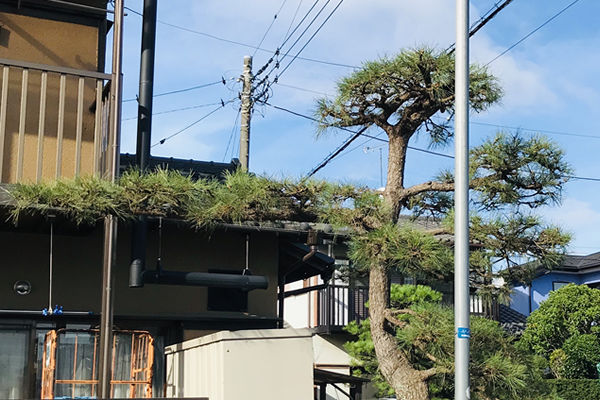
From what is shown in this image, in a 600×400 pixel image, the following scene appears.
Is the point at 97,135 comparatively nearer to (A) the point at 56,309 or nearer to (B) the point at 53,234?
(B) the point at 53,234

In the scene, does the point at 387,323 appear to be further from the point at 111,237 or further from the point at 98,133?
the point at 98,133

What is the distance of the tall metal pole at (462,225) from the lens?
21.5 feet

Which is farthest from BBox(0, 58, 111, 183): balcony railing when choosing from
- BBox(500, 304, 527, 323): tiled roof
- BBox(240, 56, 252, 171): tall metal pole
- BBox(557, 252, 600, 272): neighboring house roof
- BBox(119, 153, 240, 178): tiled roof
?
BBox(557, 252, 600, 272): neighboring house roof

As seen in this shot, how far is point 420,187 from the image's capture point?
7711 millimetres

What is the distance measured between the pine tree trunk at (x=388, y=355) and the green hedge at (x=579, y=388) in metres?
13.9

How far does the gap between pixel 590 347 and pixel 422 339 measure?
15019mm

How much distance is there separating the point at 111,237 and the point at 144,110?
1835mm

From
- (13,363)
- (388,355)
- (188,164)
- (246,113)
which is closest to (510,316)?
(246,113)

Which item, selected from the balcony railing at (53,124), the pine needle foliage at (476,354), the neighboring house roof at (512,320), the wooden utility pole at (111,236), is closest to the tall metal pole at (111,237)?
the wooden utility pole at (111,236)

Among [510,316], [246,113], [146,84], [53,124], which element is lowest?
[510,316]

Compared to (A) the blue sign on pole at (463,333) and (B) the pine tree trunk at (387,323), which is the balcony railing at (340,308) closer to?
(B) the pine tree trunk at (387,323)

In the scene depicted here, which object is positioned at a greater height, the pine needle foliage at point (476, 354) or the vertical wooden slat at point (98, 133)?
the vertical wooden slat at point (98, 133)

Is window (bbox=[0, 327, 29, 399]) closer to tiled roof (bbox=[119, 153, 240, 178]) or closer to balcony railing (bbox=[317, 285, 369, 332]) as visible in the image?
tiled roof (bbox=[119, 153, 240, 178])

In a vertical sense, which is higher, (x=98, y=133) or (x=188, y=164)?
(x=188, y=164)
